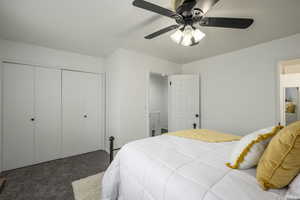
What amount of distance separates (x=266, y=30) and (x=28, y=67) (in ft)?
13.7

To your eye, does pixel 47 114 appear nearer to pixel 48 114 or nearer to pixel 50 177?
pixel 48 114

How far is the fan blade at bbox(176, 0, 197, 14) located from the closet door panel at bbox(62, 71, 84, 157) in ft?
8.64

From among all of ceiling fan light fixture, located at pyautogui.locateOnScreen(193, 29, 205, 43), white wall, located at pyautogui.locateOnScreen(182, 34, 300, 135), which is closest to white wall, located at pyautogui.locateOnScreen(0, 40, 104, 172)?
ceiling fan light fixture, located at pyautogui.locateOnScreen(193, 29, 205, 43)

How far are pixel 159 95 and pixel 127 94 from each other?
2.40 meters

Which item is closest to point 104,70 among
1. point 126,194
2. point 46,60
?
point 46,60

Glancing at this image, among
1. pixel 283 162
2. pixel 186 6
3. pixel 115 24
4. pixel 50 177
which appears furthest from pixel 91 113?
pixel 283 162

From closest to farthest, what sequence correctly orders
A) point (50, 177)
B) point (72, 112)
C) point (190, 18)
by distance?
point (190, 18) < point (50, 177) < point (72, 112)

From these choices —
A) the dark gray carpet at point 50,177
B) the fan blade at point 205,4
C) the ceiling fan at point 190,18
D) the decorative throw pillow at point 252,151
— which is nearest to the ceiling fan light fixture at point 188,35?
the ceiling fan at point 190,18

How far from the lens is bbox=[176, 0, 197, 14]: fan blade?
102 cm

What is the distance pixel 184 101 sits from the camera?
3.37 metres

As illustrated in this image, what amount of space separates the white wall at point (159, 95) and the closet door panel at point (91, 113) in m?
2.11

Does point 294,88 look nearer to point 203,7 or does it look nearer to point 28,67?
point 203,7

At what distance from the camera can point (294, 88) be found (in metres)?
2.24

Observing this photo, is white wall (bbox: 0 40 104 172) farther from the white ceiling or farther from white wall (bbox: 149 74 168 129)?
white wall (bbox: 149 74 168 129)
